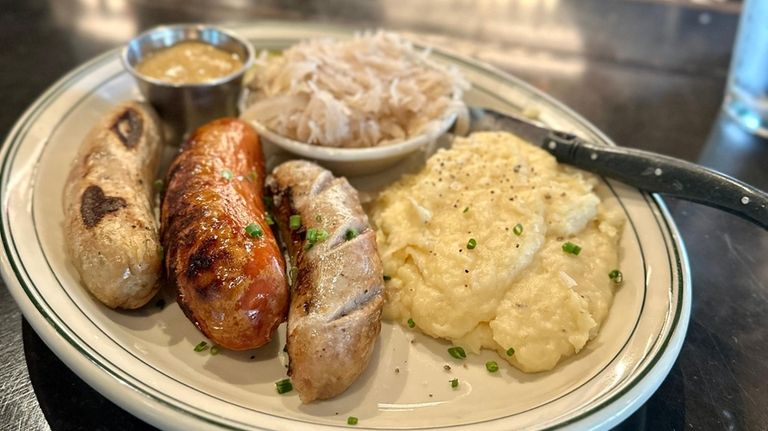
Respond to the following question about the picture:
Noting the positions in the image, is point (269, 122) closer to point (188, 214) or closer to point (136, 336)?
point (188, 214)

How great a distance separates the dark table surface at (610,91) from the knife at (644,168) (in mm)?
444

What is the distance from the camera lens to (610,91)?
13.0ft

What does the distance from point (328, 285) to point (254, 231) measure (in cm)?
33

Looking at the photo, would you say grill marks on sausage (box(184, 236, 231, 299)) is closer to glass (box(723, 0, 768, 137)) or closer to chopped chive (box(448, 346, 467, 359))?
chopped chive (box(448, 346, 467, 359))

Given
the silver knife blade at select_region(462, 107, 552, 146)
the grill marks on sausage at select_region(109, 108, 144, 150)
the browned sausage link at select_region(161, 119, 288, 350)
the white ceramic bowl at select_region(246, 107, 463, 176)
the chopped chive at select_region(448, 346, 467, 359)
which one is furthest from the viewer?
the silver knife blade at select_region(462, 107, 552, 146)

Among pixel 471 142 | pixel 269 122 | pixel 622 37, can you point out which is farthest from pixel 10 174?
pixel 622 37

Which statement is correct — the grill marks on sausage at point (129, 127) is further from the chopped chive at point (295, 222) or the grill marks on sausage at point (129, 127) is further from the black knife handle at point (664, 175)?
the black knife handle at point (664, 175)

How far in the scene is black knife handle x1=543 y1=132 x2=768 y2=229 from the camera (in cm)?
224

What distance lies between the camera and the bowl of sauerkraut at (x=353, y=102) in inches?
111

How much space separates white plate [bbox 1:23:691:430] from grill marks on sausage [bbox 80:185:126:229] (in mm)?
200

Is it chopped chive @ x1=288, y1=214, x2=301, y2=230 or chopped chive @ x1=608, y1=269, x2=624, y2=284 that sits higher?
chopped chive @ x1=288, y1=214, x2=301, y2=230

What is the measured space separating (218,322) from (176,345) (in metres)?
0.27

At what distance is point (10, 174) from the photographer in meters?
2.51

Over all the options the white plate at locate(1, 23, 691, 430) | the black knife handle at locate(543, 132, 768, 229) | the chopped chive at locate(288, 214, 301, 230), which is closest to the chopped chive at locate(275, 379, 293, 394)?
the white plate at locate(1, 23, 691, 430)
